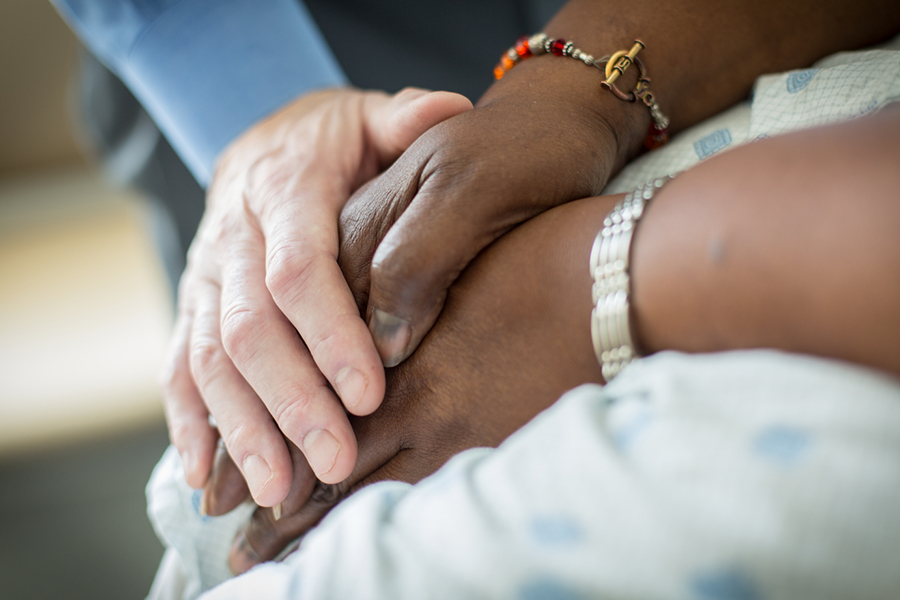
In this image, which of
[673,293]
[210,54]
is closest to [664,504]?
[673,293]

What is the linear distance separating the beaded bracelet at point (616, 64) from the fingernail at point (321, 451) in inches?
15.2

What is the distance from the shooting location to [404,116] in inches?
22.6

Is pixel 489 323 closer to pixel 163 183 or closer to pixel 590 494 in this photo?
pixel 590 494

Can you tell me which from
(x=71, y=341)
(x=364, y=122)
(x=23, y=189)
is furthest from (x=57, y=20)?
(x=364, y=122)

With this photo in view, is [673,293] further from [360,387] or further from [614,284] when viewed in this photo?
[360,387]

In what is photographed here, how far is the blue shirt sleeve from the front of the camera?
865mm

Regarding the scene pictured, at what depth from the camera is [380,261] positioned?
432 millimetres

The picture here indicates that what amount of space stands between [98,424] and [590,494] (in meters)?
2.05

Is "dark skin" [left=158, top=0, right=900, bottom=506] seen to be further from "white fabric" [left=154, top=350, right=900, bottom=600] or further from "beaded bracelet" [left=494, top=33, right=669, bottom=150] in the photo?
"white fabric" [left=154, top=350, right=900, bottom=600]

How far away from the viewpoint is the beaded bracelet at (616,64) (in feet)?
1.82

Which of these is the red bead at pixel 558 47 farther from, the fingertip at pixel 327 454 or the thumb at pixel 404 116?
the fingertip at pixel 327 454

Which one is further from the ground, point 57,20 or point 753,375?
point 57,20

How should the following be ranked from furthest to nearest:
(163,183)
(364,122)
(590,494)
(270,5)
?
(163,183) < (270,5) < (364,122) < (590,494)

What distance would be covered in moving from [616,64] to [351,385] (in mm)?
373
